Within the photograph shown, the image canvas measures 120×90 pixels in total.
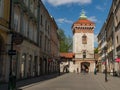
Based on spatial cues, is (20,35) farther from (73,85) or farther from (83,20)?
(83,20)

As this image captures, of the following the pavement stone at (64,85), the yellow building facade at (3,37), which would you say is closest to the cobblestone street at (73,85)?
the pavement stone at (64,85)

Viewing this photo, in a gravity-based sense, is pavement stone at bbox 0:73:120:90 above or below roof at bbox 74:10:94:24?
below

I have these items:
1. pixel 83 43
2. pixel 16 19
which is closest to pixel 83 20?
pixel 83 43

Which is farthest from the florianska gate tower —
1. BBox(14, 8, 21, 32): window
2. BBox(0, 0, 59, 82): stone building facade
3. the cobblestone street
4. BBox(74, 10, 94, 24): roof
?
BBox(14, 8, 21, 32): window

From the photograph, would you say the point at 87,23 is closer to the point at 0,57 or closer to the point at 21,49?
the point at 21,49

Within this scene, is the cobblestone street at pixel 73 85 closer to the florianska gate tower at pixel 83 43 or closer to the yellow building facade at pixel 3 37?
the yellow building facade at pixel 3 37

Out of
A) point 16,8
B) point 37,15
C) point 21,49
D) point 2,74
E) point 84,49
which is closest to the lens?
point 2,74

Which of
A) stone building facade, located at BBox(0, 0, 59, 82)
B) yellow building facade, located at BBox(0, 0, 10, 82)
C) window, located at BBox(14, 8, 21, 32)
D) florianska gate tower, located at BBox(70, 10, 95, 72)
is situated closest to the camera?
yellow building facade, located at BBox(0, 0, 10, 82)

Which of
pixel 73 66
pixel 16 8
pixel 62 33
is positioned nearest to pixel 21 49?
pixel 16 8

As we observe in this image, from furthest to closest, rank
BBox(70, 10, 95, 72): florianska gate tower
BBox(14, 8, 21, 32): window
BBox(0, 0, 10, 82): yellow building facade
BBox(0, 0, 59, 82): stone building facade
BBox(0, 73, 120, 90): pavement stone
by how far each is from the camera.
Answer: BBox(70, 10, 95, 72): florianska gate tower
BBox(14, 8, 21, 32): window
BBox(0, 0, 59, 82): stone building facade
BBox(0, 0, 10, 82): yellow building facade
BBox(0, 73, 120, 90): pavement stone

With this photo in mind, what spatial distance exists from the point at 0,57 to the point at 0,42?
50.1 inches

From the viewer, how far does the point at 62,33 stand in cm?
11038

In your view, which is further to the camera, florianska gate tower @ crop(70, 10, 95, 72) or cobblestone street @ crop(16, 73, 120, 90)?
florianska gate tower @ crop(70, 10, 95, 72)

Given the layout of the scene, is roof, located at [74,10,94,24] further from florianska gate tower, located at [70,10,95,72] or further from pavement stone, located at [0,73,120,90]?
pavement stone, located at [0,73,120,90]
